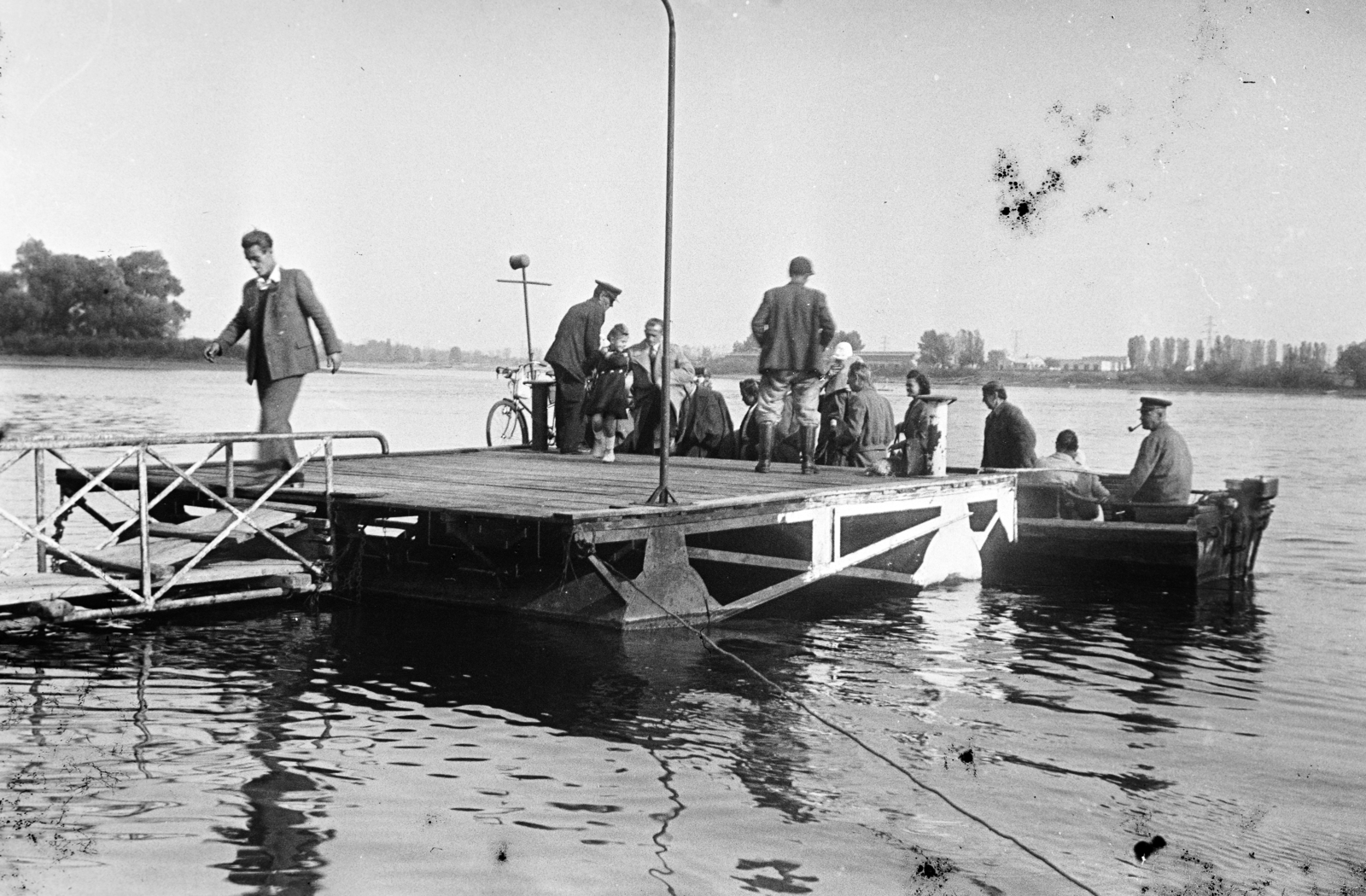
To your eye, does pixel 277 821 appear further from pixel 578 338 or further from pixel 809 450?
Result: pixel 578 338

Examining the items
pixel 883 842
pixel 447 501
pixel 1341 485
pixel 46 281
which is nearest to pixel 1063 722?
pixel 883 842

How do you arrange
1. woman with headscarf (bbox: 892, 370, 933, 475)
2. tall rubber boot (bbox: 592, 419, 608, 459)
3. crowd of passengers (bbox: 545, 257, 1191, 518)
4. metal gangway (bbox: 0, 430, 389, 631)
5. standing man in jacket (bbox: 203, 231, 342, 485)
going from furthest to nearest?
tall rubber boot (bbox: 592, 419, 608, 459)
woman with headscarf (bbox: 892, 370, 933, 475)
crowd of passengers (bbox: 545, 257, 1191, 518)
standing man in jacket (bbox: 203, 231, 342, 485)
metal gangway (bbox: 0, 430, 389, 631)

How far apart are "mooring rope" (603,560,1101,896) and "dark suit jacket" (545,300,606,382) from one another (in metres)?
3.62

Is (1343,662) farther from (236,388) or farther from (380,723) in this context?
(236,388)

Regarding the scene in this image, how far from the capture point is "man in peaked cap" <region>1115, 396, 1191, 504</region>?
1379 centimetres

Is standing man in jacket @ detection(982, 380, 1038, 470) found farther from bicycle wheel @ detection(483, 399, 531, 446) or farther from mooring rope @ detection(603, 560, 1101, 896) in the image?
bicycle wheel @ detection(483, 399, 531, 446)

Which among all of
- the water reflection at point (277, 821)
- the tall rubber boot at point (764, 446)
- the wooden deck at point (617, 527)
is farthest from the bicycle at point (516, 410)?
the water reflection at point (277, 821)

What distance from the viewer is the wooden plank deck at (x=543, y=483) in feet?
32.7

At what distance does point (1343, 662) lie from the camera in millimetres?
10742

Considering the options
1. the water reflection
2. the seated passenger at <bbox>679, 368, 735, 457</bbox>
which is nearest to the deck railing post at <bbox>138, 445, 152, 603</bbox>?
the water reflection

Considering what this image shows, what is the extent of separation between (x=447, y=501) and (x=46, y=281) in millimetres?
63689

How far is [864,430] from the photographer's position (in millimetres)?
14172

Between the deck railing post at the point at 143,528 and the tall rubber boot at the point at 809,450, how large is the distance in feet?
18.7

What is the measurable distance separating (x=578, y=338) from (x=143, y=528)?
5528mm
